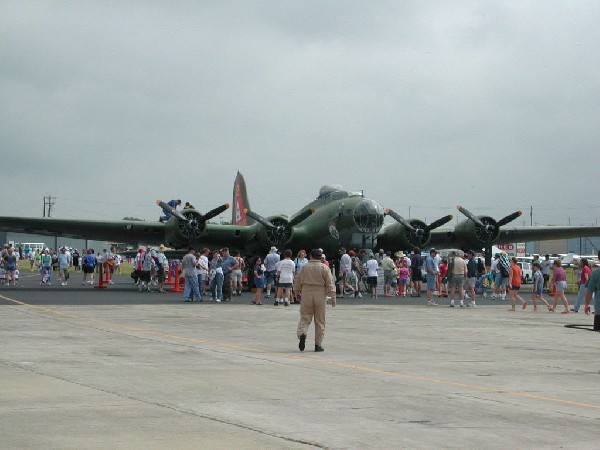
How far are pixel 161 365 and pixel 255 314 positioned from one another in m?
11.6

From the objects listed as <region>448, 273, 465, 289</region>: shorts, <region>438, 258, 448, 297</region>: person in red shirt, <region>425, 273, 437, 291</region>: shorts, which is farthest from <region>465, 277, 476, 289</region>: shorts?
<region>438, 258, 448, 297</region>: person in red shirt

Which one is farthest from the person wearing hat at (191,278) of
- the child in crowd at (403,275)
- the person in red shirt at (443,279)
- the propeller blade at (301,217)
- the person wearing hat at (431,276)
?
the person in red shirt at (443,279)

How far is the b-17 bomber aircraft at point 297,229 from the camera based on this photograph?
38.4 metres

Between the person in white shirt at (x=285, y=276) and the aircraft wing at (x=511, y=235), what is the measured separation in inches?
721

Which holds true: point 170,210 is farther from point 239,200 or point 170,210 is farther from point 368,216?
point 239,200

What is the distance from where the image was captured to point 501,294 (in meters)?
36.8

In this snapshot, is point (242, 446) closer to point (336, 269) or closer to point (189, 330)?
point (189, 330)

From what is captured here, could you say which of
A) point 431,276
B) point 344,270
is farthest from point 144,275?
point 431,276

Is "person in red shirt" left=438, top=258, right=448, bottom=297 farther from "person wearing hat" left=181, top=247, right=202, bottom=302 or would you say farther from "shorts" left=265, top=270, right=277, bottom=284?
"person wearing hat" left=181, top=247, right=202, bottom=302

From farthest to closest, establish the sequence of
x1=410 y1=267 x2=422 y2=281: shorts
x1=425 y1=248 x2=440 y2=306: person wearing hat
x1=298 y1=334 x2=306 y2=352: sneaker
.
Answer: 1. x1=410 y1=267 x2=422 y2=281: shorts
2. x1=425 y1=248 x2=440 y2=306: person wearing hat
3. x1=298 y1=334 x2=306 y2=352: sneaker

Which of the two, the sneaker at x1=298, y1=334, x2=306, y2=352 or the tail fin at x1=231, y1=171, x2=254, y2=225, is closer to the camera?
the sneaker at x1=298, y1=334, x2=306, y2=352

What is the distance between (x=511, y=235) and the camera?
47.3 metres

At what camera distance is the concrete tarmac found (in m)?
7.61

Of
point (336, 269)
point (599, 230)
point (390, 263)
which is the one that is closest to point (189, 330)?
point (390, 263)
